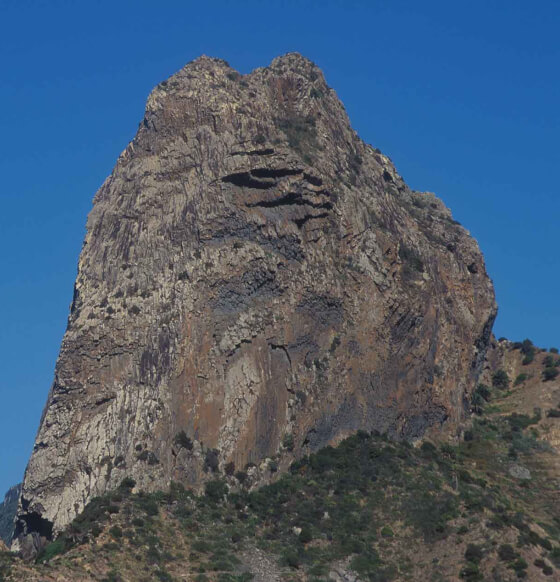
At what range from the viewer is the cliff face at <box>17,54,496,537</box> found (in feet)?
381

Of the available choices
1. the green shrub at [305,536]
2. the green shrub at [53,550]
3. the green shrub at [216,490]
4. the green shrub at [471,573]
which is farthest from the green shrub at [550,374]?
the green shrub at [53,550]

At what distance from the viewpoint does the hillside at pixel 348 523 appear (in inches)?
3949

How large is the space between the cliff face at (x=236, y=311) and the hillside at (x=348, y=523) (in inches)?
135

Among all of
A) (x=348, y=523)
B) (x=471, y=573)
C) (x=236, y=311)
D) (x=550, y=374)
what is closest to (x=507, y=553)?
(x=471, y=573)

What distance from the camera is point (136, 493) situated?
111m

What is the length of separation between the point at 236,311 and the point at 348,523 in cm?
2240

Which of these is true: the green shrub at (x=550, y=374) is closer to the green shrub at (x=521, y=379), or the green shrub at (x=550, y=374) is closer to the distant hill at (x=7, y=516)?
the green shrub at (x=521, y=379)

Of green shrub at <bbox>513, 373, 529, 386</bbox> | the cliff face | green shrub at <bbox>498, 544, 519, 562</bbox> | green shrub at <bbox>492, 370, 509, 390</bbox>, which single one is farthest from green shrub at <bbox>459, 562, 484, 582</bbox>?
green shrub at <bbox>513, 373, 529, 386</bbox>

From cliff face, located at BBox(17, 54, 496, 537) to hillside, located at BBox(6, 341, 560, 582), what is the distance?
3431mm

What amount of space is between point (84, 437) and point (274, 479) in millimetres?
16961

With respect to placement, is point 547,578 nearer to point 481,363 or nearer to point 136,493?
point 136,493

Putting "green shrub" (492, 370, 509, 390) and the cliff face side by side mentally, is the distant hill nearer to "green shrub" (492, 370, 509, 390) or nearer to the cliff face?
the cliff face

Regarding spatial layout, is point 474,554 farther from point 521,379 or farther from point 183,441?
point 521,379

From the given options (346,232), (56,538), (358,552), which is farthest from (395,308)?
(56,538)
